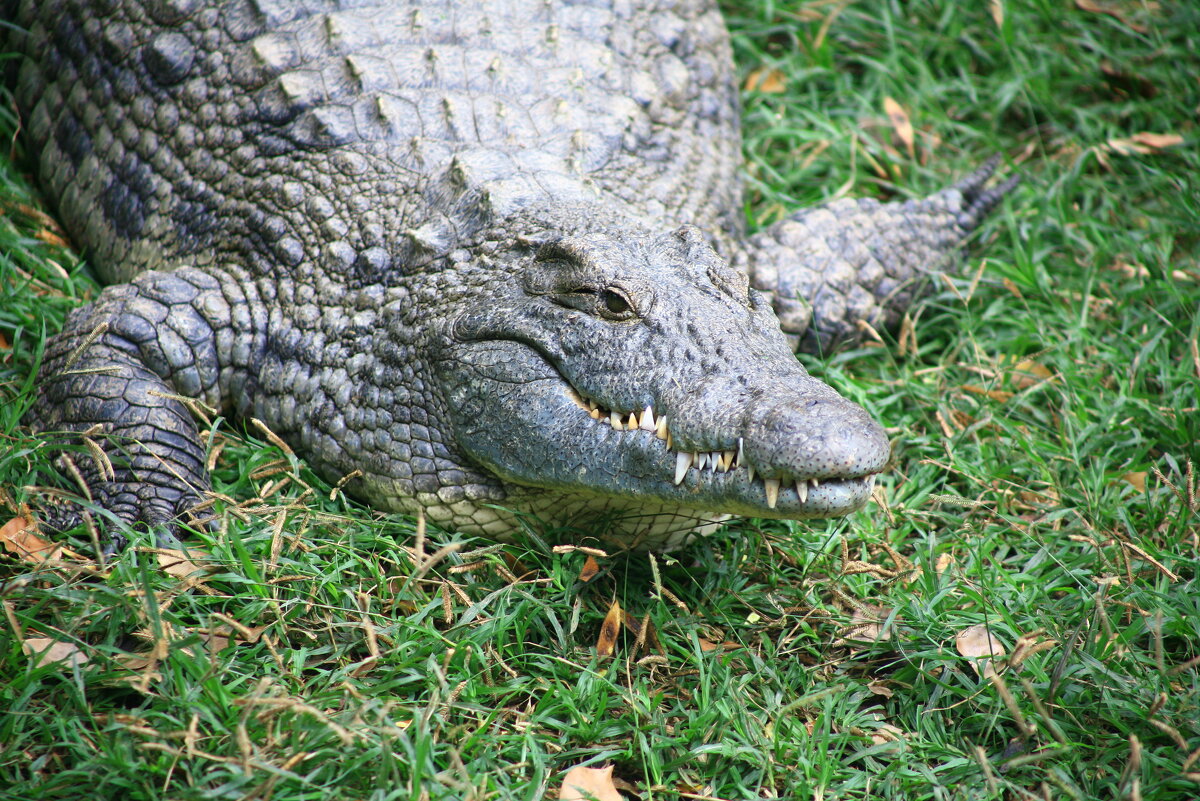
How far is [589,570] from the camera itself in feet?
9.90

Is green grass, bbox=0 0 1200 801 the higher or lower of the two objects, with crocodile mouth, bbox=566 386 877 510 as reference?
lower

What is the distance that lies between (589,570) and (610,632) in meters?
0.20

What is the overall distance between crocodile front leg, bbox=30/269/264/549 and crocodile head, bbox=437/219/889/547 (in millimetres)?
887

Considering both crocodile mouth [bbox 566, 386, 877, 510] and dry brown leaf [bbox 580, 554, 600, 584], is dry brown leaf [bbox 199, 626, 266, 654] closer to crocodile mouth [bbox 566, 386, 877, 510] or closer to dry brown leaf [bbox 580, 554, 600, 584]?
dry brown leaf [bbox 580, 554, 600, 584]

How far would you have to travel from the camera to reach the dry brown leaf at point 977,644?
2837 millimetres

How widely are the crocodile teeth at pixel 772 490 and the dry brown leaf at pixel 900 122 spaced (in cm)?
305

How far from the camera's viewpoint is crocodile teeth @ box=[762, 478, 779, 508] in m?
2.56

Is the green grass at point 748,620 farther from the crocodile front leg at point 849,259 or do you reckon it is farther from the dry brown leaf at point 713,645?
the crocodile front leg at point 849,259

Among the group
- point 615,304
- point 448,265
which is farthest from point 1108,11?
point 448,265

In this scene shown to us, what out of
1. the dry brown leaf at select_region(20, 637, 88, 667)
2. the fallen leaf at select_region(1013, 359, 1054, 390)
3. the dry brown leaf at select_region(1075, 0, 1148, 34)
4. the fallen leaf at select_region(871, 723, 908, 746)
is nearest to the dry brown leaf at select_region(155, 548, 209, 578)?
the dry brown leaf at select_region(20, 637, 88, 667)

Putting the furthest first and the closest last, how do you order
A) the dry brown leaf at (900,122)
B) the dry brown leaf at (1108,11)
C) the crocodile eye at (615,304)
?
the dry brown leaf at (1108,11), the dry brown leaf at (900,122), the crocodile eye at (615,304)

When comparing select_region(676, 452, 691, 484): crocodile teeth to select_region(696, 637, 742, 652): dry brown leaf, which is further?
select_region(696, 637, 742, 652): dry brown leaf

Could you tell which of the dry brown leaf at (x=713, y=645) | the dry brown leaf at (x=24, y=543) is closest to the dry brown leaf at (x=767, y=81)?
the dry brown leaf at (x=713, y=645)

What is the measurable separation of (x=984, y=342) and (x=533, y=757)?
2.72 meters
